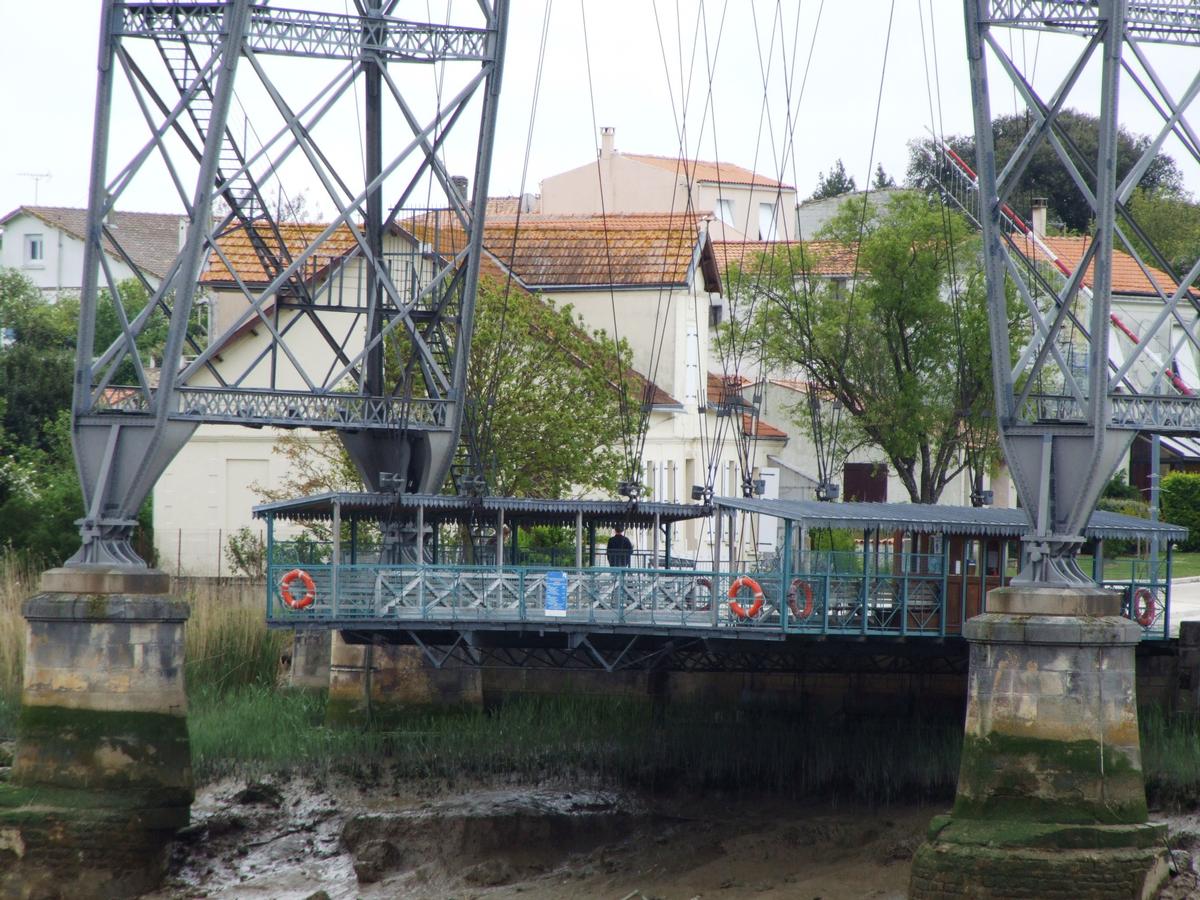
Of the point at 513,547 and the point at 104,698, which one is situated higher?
the point at 513,547

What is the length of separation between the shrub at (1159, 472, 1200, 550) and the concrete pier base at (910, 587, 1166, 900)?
101 feet

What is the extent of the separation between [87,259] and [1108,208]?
14.8 meters

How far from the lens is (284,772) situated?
121 ft

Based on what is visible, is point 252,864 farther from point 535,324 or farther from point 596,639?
point 535,324

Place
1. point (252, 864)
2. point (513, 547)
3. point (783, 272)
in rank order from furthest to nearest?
point (783, 272) < point (513, 547) < point (252, 864)

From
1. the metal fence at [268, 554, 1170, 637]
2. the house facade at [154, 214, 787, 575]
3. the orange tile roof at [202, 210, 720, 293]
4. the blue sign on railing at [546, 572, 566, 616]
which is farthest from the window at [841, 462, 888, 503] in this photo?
the blue sign on railing at [546, 572, 566, 616]

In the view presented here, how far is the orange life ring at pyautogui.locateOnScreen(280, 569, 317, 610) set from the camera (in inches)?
1314

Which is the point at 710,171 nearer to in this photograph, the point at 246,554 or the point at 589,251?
the point at 589,251

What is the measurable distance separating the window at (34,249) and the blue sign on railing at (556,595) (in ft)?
234

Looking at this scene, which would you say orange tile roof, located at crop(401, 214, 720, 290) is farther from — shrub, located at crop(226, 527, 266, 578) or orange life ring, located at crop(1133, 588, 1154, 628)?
orange life ring, located at crop(1133, 588, 1154, 628)

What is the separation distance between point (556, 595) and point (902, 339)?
24448mm

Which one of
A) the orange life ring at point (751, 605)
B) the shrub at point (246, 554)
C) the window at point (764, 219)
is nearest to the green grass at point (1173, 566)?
the shrub at point (246, 554)

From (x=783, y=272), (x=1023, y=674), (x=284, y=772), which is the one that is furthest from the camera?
(x=783, y=272)

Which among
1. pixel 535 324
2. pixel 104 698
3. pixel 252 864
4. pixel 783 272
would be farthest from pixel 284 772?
pixel 783 272
